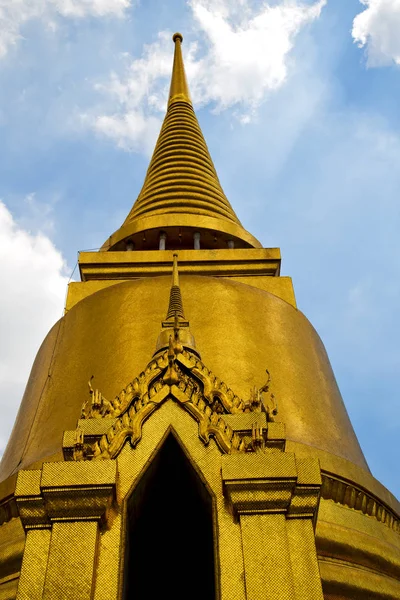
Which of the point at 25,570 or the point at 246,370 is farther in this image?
the point at 246,370

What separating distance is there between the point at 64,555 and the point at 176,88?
20.9 metres

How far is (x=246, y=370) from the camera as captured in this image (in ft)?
32.4

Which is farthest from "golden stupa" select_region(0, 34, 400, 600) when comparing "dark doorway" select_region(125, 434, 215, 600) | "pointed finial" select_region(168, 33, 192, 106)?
"pointed finial" select_region(168, 33, 192, 106)

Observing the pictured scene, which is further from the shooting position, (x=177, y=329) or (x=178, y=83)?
(x=178, y=83)

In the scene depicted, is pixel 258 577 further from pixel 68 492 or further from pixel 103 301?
pixel 103 301

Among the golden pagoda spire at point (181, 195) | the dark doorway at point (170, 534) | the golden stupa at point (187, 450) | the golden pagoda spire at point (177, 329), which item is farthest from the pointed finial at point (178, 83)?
the dark doorway at point (170, 534)

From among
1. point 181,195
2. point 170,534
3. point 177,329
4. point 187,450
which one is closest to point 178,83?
point 181,195

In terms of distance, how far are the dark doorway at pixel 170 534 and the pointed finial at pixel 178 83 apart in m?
19.0

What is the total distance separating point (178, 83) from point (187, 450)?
2045 centimetres

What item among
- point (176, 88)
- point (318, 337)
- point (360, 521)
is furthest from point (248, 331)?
point (176, 88)

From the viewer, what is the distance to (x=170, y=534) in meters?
6.10

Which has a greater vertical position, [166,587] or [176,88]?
[176,88]

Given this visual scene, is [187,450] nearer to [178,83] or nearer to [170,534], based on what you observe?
[170,534]

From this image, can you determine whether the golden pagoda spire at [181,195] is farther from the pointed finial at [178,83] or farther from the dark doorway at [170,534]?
the dark doorway at [170,534]
